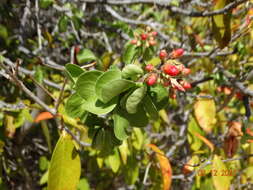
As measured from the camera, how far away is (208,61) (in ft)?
5.49

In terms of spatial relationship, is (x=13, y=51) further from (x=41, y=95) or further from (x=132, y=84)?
(x=132, y=84)

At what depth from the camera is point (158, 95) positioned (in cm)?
69

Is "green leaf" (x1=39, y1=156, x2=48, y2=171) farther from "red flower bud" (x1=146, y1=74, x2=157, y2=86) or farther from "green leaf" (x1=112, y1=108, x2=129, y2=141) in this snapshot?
"red flower bud" (x1=146, y1=74, x2=157, y2=86)

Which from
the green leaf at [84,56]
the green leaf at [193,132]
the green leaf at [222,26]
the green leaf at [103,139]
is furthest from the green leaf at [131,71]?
the green leaf at [193,132]

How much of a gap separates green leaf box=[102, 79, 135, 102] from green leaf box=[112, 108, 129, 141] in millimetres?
82

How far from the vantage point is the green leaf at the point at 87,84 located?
26.5 inches

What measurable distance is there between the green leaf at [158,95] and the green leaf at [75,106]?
0.70 feet

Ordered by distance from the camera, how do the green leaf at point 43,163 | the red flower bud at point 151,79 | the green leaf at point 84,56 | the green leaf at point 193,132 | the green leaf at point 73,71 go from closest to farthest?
the red flower bud at point 151,79
the green leaf at point 73,71
the green leaf at point 84,56
the green leaf at point 193,132
the green leaf at point 43,163

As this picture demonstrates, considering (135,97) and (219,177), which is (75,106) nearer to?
(135,97)

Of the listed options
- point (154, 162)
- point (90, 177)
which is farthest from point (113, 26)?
point (90, 177)

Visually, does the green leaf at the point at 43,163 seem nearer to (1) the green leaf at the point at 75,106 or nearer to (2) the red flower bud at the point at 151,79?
(1) the green leaf at the point at 75,106

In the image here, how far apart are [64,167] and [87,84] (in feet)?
0.94

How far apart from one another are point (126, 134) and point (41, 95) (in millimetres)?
667

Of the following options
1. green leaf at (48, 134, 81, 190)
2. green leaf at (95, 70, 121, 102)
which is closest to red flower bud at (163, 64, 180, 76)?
green leaf at (95, 70, 121, 102)
